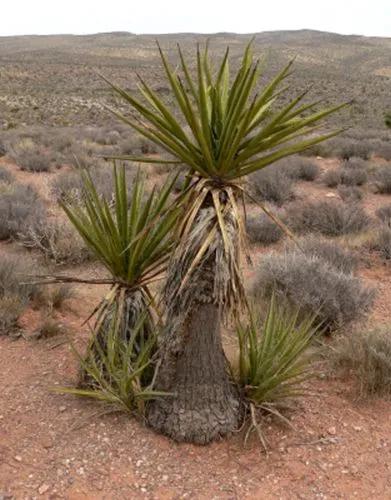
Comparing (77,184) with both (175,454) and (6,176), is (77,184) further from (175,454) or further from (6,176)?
(175,454)

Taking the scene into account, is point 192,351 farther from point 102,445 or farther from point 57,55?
point 57,55

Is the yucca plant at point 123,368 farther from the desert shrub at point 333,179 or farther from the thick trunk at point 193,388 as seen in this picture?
the desert shrub at point 333,179

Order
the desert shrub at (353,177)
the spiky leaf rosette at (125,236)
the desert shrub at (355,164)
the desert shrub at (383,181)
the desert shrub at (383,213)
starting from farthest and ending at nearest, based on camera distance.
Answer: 1. the desert shrub at (355,164)
2. the desert shrub at (353,177)
3. the desert shrub at (383,181)
4. the desert shrub at (383,213)
5. the spiky leaf rosette at (125,236)

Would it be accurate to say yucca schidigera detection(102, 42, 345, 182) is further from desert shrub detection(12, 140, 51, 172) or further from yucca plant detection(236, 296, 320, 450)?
desert shrub detection(12, 140, 51, 172)

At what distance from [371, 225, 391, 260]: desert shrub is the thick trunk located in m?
4.54

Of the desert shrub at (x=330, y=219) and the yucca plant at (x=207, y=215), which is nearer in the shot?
the yucca plant at (x=207, y=215)

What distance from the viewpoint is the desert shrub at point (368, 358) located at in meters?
4.22

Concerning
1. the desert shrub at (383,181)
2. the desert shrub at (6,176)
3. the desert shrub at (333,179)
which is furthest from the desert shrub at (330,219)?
the desert shrub at (6,176)

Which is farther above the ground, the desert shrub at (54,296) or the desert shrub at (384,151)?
the desert shrub at (54,296)

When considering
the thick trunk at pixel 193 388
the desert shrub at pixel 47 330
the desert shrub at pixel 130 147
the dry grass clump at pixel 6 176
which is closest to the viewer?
the thick trunk at pixel 193 388

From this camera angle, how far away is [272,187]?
34.7 feet

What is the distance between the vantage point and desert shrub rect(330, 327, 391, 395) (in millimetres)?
4219

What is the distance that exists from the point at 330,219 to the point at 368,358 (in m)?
4.71

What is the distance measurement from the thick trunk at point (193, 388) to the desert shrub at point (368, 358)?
4.05 feet
